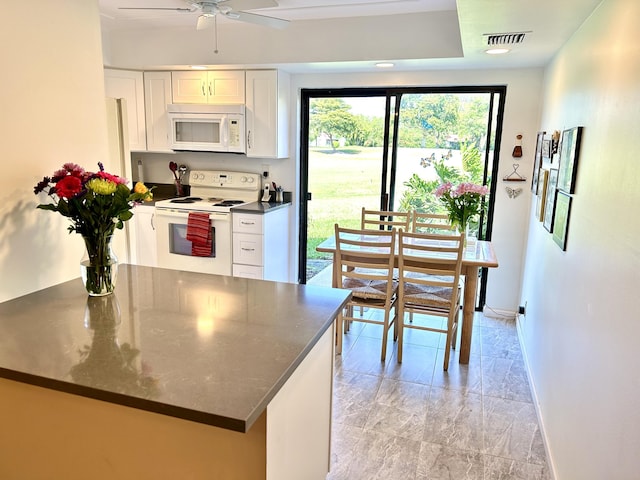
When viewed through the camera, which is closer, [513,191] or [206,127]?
[513,191]

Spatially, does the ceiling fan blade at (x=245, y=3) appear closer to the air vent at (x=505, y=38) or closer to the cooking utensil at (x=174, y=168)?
the air vent at (x=505, y=38)

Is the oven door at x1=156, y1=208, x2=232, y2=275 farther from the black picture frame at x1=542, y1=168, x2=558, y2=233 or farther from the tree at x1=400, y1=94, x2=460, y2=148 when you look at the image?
the black picture frame at x1=542, y1=168, x2=558, y2=233

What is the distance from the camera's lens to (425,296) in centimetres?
330

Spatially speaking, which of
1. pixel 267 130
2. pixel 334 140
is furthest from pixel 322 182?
pixel 267 130

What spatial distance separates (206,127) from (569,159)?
3.28m

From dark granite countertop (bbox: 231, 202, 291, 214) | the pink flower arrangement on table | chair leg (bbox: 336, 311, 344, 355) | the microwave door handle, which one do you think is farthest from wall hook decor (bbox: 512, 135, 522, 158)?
the microwave door handle

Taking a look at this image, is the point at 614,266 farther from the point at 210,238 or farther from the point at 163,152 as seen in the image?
the point at 163,152

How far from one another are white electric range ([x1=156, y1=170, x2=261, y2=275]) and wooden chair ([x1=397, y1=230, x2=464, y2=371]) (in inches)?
71.0

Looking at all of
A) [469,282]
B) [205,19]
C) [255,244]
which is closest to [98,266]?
[205,19]

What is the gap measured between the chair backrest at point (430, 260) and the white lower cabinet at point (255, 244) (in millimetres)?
1479

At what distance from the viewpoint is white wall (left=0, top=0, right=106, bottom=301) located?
5.55ft

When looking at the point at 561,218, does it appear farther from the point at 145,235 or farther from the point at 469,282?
the point at 145,235

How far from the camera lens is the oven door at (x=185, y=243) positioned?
4309 mm

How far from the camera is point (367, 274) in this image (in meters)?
3.42
